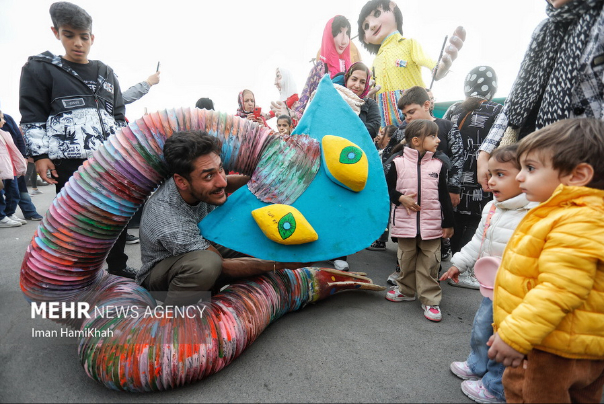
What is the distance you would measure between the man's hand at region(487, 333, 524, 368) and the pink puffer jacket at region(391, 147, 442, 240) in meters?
1.12

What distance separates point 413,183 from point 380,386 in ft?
4.02

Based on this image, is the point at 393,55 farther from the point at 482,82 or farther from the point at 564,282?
the point at 564,282

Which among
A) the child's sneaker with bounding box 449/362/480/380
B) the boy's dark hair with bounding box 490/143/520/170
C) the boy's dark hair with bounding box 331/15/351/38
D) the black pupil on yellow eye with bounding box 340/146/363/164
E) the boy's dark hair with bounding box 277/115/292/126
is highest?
the boy's dark hair with bounding box 331/15/351/38

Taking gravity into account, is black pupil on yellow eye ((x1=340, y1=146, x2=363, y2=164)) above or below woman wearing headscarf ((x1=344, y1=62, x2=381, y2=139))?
below

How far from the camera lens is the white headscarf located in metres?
4.23

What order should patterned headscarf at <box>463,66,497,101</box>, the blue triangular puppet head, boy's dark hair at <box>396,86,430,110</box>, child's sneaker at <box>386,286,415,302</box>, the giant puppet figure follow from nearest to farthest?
the blue triangular puppet head
child's sneaker at <box>386,286,415,302</box>
boy's dark hair at <box>396,86,430,110</box>
patterned headscarf at <box>463,66,497,101</box>
the giant puppet figure

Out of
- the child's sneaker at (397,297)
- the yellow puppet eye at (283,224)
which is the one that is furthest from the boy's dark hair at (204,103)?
the child's sneaker at (397,297)

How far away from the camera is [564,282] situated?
83 centimetres

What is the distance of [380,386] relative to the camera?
135 centimetres

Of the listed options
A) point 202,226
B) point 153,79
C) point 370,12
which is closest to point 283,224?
point 202,226

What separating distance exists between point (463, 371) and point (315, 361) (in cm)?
68

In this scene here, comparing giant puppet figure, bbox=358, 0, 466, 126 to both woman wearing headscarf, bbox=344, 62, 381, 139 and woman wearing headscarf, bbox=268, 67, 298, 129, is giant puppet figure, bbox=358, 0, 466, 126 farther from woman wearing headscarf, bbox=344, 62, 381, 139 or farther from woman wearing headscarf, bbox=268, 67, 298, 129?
woman wearing headscarf, bbox=268, 67, 298, 129

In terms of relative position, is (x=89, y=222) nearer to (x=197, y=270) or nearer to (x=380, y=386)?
(x=197, y=270)

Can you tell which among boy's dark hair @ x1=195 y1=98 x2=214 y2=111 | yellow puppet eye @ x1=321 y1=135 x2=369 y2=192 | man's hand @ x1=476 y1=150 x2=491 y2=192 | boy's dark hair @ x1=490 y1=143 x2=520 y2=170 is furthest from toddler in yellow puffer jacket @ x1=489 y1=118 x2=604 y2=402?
boy's dark hair @ x1=195 y1=98 x2=214 y2=111
